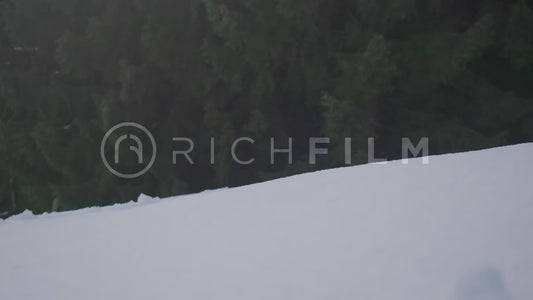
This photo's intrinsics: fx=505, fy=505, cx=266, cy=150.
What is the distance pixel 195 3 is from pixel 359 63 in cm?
258

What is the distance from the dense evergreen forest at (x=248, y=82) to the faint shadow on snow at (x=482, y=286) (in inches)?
220

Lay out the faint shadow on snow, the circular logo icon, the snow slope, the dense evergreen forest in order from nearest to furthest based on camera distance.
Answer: the faint shadow on snow, the snow slope, the dense evergreen forest, the circular logo icon

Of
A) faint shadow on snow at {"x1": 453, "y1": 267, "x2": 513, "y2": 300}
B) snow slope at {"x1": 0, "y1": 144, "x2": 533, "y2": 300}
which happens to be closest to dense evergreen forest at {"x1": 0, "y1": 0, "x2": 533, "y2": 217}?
snow slope at {"x1": 0, "y1": 144, "x2": 533, "y2": 300}

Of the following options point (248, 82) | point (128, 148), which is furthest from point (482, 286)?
point (128, 148)

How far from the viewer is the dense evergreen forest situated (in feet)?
23.8

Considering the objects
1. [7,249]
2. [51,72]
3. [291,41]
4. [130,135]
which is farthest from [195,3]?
[7,249]

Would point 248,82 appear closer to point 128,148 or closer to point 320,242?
point 128,148

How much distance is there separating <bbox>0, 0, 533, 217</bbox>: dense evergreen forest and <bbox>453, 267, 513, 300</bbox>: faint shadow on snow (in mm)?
5582

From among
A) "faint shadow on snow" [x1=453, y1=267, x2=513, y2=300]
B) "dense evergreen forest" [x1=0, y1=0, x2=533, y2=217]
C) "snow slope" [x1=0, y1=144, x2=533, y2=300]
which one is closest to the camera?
"faint shadow on snow" [x1=453, y1=267, x2=513, y2=300]

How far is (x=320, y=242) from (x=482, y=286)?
594mm

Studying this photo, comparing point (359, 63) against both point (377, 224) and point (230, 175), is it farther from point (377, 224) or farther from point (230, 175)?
point (377, 224)

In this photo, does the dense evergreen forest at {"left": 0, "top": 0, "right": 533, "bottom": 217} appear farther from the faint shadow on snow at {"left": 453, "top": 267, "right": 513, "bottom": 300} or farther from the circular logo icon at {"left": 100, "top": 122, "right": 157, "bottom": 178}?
the faint shadow on snow at {"left": 453, "top": 267, "right": 513, "bottom": 300}

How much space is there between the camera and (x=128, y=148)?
8.15m

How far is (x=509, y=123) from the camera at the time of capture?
771cm
